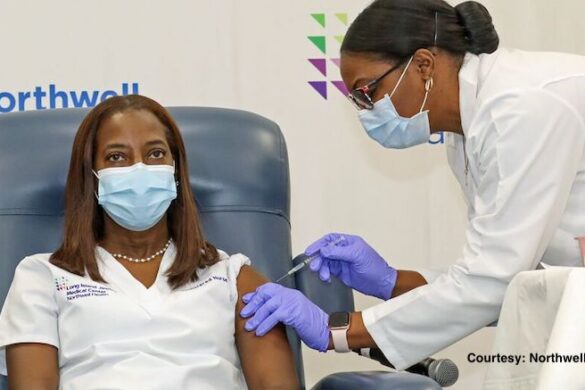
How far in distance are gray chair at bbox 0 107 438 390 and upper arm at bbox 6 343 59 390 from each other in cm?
29

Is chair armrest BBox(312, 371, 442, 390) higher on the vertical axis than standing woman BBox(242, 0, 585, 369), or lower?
lower

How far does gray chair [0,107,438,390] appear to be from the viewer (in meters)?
2.34

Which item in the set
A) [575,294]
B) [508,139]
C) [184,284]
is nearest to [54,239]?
[184,284]

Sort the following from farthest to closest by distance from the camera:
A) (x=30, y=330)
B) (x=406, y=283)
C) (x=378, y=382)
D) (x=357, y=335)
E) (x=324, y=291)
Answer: (x=406, y=283)
(x=324, y=291)
(x=357, y=335)
(x=30, y=330)
(x=378, y=382)

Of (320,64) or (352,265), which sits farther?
(320,64)

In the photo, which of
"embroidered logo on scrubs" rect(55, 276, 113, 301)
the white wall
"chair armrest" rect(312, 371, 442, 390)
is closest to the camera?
"chair armrest" rect(312, 371, 442, 390)

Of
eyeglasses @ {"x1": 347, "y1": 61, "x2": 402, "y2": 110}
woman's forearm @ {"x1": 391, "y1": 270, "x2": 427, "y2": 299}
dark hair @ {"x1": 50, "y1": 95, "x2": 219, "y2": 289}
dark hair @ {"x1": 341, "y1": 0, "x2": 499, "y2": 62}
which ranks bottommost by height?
woman's forearm @ {"x1": 391, "y1": 270, "x2": 427, "y2": 299}

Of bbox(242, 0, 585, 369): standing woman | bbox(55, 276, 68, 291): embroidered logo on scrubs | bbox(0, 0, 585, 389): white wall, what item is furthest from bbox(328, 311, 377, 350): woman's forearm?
bbox(0, 0, 585, 389): white wall

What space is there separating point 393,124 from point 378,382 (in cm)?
60

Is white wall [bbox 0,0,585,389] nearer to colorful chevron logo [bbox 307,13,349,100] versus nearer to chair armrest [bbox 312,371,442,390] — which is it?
colorful chevron logo [bbox 307,13,349,100]

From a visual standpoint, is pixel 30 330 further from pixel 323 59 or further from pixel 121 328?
pixel 323 59

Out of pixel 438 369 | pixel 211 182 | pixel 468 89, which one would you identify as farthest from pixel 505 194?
pixel 211 182

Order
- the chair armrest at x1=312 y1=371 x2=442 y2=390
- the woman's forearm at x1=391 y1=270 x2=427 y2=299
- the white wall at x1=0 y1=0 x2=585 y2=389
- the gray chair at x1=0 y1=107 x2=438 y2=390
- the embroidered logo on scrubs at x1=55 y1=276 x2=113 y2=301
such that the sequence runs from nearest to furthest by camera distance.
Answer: the chair armrest at x1=312 y1=371 x2=442 y2=390 < the embroidered logo on scrubs at x1=55 y1=276 x2=113 y2=301 < the gray chair at x1=0 y1=107 x2=438 y2=390 < the woman's forearm at x1=391 y1=270 x2=427 y2=299 < the white wall at x1=0 y1=0 x2=585 y2=389

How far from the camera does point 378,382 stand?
1.94m
